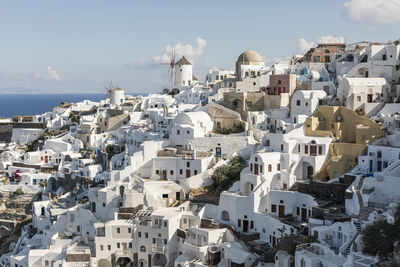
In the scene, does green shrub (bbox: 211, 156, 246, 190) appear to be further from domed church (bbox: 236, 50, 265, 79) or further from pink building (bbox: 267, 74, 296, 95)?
domed church (bbox: 236, 50, 265, 79)

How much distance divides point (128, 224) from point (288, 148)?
12.2 meters

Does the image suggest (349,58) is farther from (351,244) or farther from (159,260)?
(351,244)

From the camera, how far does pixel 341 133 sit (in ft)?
121

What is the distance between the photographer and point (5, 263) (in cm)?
4025

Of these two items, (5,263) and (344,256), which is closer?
(344,256)

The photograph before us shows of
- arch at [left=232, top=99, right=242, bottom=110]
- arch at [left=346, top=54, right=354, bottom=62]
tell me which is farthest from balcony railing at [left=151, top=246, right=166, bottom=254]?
arch at [left=346, top=54, right=354, bottom=62]

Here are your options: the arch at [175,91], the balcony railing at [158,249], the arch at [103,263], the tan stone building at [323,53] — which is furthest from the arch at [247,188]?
the arch at [175,91]

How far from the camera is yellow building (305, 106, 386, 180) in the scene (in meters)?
33.9

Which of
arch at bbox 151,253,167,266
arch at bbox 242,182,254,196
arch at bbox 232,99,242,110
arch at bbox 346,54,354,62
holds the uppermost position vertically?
arch at bbox 346,54,354,62

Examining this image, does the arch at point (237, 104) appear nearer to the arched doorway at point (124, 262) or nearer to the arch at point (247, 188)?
the arch at point (247, 188)

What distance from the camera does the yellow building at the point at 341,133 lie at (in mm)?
33906

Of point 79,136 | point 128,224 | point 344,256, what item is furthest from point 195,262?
point 79,136

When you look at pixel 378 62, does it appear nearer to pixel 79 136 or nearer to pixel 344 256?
pixel 344 256

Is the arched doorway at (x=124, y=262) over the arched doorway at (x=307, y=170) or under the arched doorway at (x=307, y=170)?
under
